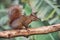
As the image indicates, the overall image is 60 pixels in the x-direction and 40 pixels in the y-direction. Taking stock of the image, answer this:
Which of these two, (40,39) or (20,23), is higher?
(20,23)

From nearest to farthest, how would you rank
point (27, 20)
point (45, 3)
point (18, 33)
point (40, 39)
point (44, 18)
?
1. point (18, 33)
2. point (27, 20)
3. point (40, 39)
4. point (45, 3)
5. point (44, 18)

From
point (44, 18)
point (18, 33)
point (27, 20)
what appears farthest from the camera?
point (44, 18)

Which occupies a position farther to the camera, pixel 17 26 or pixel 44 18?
pixel 44 18

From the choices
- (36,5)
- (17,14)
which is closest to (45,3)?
(36,5)

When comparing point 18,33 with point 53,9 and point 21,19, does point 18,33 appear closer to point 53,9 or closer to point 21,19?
point 21,19

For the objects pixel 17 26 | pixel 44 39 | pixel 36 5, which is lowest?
pixel 44 39

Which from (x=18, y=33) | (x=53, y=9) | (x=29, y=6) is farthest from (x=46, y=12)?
(x=18, y=33)
